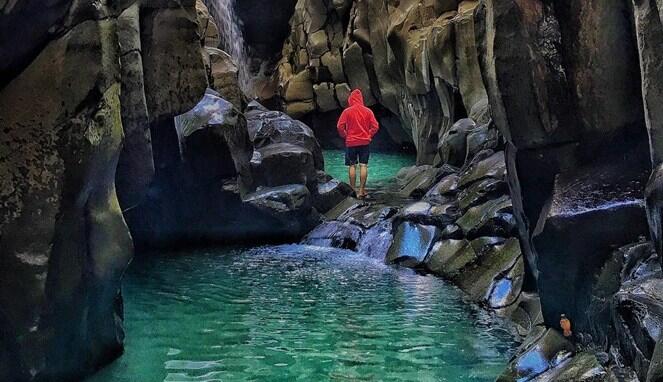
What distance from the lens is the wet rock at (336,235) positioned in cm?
1144

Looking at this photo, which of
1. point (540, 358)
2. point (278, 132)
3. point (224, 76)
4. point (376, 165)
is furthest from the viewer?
point (376, 165)

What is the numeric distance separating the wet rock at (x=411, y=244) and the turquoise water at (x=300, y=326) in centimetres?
29

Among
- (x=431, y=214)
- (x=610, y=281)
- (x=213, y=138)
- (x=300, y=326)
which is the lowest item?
(x=300, y=326)

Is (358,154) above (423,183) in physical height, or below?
above

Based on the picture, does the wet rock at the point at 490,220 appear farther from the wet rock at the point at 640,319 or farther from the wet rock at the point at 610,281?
the wet rock at the point at 640,319

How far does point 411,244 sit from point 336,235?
192 centimetres

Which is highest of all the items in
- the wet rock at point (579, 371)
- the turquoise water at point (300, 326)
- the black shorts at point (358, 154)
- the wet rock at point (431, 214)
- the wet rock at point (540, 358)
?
the black shorts at point (358, 154)

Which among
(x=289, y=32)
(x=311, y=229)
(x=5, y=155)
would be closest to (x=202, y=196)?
(x=311, y=229)

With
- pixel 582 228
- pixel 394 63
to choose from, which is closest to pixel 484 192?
pixel 582 228

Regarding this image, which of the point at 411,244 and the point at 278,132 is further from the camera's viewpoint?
the point at 278,132

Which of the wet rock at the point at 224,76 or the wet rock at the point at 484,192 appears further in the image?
the wet rock at the point at 224,76

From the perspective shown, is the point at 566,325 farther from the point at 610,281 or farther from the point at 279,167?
the point at 279,167

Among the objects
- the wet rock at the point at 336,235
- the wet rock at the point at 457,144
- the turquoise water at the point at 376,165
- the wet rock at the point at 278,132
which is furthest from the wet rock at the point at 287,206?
the turquoise water at the point at 376,165

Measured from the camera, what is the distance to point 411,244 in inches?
396
